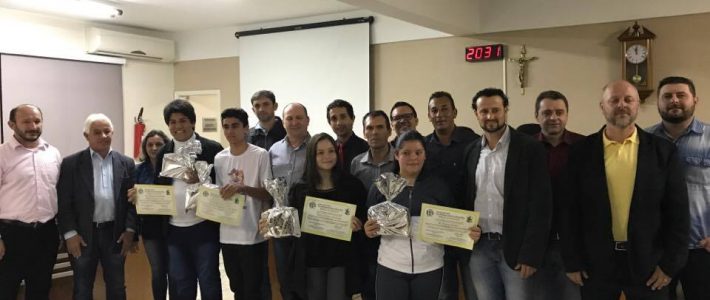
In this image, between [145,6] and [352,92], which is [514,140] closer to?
[352,92]

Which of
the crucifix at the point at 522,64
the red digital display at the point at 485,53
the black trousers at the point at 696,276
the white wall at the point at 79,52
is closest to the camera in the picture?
the black trousers at the point at 696,276

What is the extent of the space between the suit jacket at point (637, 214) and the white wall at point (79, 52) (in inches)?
238

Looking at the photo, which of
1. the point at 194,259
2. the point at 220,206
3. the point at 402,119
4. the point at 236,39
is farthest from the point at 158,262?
the point at 236,39

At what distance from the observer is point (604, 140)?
2.25 m

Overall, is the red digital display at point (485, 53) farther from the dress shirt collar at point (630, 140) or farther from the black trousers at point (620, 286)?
the black trousers at point (620, 286)

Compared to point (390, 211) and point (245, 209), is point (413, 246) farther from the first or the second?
point (245, 209)

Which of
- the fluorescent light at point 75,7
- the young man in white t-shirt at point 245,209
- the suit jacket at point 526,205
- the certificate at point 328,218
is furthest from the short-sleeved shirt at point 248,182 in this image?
the fluorescent light at point 75,7

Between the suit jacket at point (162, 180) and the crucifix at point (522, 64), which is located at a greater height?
the crucifix at point (522, 64)

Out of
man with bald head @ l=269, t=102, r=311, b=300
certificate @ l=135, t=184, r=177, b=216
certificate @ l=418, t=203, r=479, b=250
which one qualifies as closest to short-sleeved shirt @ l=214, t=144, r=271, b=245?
man with bald head @ l=269, t=102, r=311, b=300

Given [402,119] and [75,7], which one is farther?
[75,7]

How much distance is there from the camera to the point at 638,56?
464cm

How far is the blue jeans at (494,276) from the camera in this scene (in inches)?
90.4

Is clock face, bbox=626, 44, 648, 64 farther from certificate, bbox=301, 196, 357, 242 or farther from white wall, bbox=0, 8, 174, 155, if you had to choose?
white wall, bbox=0, 8, 174, 155

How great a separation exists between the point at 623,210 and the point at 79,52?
6.39 metres
